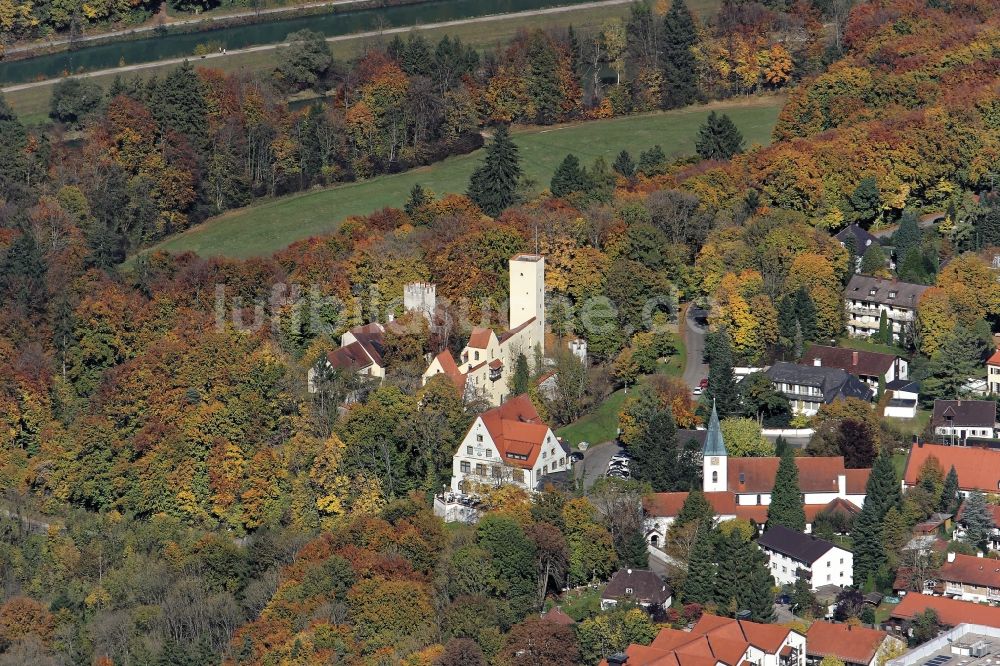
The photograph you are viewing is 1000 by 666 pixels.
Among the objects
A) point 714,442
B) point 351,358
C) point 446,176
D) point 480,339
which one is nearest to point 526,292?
point 480,339

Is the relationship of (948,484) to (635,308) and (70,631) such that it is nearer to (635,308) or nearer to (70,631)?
(635,308)

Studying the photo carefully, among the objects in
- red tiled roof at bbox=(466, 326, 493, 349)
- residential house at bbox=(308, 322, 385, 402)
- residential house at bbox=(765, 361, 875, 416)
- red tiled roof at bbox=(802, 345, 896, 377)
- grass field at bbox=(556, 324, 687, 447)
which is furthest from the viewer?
residential house at bbox=(308, 322, 385, 402)

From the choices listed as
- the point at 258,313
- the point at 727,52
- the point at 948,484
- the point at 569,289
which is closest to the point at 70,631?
the point at 258,313

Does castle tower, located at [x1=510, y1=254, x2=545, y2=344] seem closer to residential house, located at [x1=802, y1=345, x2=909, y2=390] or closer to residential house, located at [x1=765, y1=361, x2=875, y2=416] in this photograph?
residential house, located at [x1=765, y1=361, x2=875, y2=416]

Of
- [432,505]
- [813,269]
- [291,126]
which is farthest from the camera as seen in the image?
[291,126]

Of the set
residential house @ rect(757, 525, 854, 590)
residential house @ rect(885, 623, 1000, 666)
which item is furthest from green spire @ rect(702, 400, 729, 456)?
residential house @ rect(885, 623, 1000, 666)

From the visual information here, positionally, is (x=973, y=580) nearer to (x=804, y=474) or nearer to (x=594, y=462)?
(x=804, y=474)

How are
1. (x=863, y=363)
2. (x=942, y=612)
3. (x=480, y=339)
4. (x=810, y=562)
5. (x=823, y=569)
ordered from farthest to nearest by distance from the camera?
(x=480, y=339), (x=863, y=363), (x=823, y=569), (x=810, y=562), (x=942, y=612)
